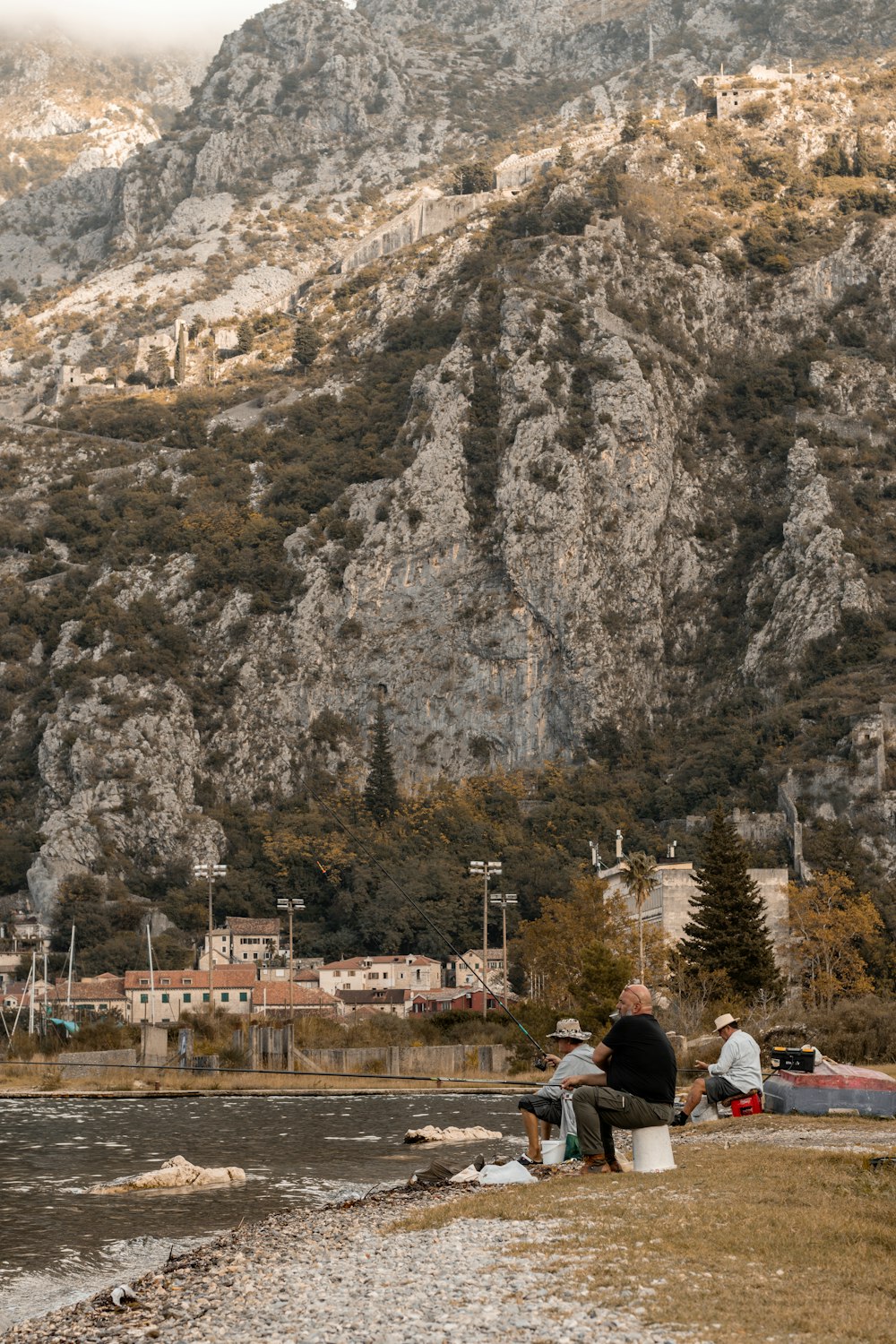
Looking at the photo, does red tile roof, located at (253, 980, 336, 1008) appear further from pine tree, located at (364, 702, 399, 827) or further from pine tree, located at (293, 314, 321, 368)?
pine tree, located at (293, 314, 321, 368)

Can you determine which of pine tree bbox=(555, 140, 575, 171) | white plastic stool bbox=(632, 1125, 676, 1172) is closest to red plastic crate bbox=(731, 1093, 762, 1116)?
white plastic stool bbox=(632, 1125, 676, 1172)

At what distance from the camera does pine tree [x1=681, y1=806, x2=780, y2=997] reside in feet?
192

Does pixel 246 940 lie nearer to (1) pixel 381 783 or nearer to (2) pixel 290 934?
(1) pixel 381 783

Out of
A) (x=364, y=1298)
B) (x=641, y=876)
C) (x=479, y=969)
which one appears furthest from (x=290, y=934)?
(x=364, y=1298)

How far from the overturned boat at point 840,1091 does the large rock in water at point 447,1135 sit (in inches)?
357

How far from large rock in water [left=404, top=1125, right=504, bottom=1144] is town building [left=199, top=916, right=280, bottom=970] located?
64.7 metres

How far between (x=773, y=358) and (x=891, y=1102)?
10687 centimetres

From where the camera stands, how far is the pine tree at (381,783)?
3903 inches

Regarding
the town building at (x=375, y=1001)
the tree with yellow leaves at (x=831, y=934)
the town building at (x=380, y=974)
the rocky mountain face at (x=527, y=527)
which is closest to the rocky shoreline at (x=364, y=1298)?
the tree with yellow leaves at (x=831, y=934)

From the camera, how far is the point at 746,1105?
56.3 ft

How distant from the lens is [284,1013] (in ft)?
238

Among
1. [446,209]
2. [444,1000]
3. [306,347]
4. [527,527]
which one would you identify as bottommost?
[444,1000]

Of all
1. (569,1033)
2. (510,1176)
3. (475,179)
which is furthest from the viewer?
(475,179)

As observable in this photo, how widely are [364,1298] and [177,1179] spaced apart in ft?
42.3
